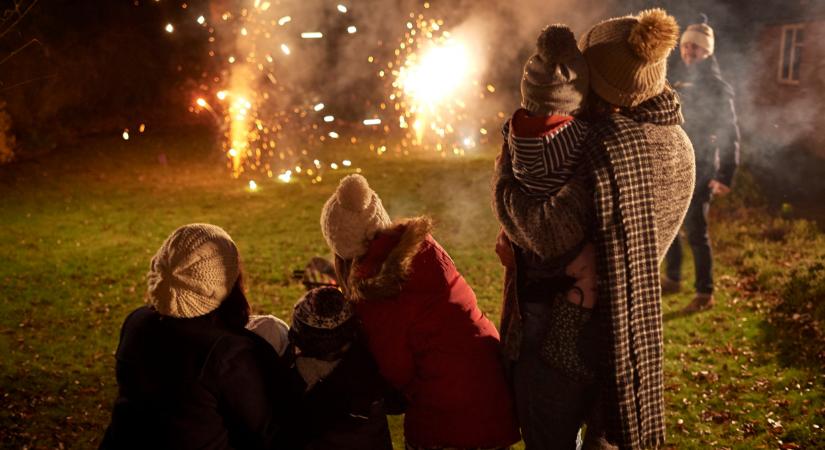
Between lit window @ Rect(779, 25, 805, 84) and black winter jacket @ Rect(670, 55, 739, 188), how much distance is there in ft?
38.7

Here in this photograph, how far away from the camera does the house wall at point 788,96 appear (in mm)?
17344

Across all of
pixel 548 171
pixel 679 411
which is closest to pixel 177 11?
pixel 679 411

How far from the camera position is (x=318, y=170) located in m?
19.3

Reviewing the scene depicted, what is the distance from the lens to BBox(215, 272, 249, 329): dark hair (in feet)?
11.1

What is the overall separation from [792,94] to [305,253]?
1380 centimetres

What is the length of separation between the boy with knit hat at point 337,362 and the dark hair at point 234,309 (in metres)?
0.24

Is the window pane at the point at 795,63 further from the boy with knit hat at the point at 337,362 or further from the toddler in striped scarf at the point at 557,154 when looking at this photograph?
the boy with knit hat at the point at 337,362

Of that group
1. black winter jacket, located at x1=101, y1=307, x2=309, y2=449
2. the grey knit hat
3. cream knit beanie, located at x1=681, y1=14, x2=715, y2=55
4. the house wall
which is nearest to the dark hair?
black winter jacket, located at x1=101, y1=307, x2=309, y2=449

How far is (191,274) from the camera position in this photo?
3219 mm

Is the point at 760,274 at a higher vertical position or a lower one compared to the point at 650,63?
lower

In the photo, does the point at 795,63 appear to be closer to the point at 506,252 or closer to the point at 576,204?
the point at 506,252

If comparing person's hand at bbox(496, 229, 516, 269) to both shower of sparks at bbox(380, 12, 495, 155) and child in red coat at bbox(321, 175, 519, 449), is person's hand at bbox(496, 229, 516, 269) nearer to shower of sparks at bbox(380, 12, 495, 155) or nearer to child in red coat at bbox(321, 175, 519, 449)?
child in red coat at bbox(321, 175, 519, 449)

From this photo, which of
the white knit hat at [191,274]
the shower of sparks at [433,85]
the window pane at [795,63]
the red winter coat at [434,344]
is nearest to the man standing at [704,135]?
the shower of sparks at [433,85]

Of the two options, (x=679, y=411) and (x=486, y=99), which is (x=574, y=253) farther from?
(x=486, y=99)
